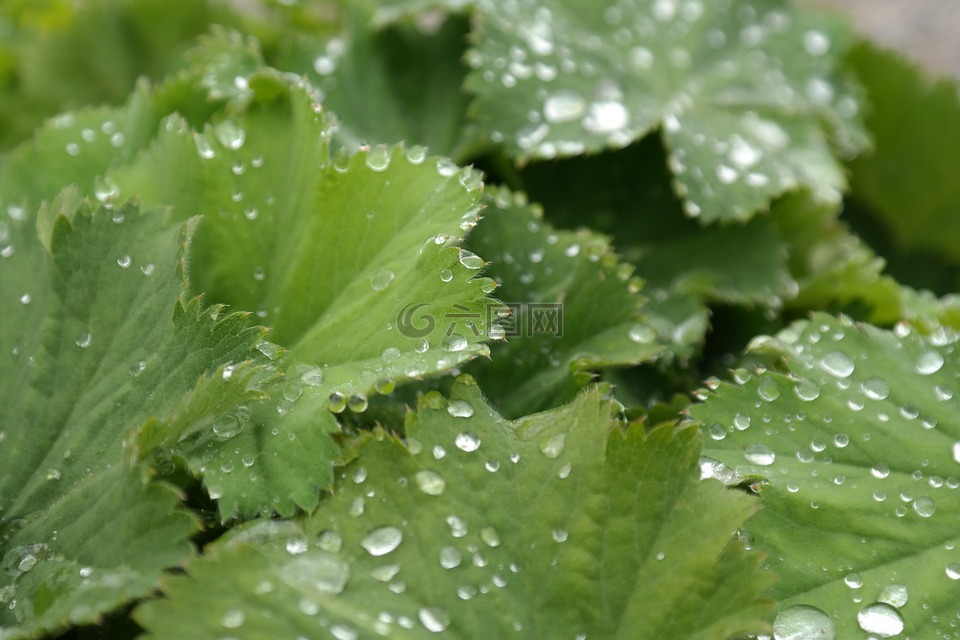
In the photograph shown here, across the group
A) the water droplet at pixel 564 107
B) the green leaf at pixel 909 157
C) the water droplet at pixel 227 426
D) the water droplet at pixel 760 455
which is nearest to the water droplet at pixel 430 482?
the water droplet at pixel 227 426

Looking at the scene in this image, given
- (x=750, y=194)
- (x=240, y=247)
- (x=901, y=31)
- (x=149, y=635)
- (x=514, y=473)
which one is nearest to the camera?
(x=149, y=635)

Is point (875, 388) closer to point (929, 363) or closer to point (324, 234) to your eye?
point (929, 363)

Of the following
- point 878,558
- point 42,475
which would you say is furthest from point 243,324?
point 878,558

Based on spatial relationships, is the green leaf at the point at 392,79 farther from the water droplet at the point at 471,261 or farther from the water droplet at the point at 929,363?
the water droplet at the point at 929,363

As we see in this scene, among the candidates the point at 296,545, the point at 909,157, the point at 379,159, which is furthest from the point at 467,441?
the point at 909,157

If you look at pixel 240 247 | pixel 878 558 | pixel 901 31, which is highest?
pixel 240 247

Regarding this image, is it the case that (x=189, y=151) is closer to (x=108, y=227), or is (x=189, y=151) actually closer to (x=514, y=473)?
(x=108, y=227)
